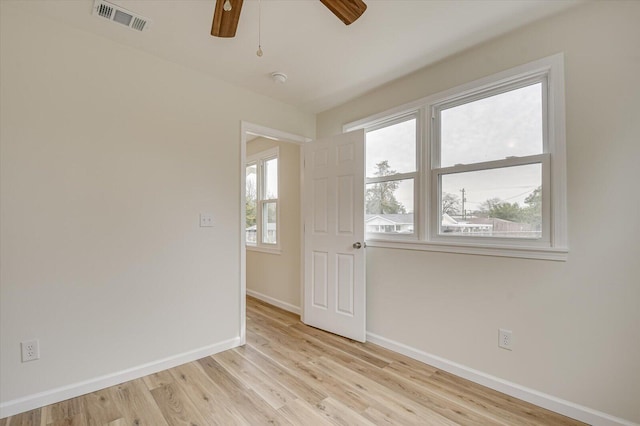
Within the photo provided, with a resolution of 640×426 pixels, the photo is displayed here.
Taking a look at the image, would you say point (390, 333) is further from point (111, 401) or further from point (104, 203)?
point (104, 203)

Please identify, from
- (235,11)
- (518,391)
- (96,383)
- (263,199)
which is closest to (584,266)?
(518,391)

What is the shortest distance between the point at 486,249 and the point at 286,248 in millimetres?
2467

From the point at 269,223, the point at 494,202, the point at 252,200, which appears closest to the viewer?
the point at 494,202

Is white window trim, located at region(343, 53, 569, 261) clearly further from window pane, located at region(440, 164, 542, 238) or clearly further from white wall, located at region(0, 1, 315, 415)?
white wall, located at region(0, 1, 315, 415)

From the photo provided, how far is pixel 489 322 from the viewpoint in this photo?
6.98 feet

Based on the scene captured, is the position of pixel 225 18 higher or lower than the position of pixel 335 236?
higher

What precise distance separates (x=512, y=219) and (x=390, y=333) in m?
1.43

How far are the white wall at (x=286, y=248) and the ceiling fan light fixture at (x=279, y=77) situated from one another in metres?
1.18

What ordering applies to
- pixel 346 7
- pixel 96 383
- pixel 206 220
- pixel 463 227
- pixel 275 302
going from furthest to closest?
1. pixel 275 302
2. pixel 206 220
3. pixel 463 227
4. pixel 96 383
5. pixel 346 7

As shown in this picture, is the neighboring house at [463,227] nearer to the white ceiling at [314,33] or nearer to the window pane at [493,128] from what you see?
the window pane at [493,128]

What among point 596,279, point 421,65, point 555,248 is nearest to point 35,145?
point 421,65

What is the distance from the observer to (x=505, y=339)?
205 cm

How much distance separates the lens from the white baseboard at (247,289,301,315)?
3758 millimetres

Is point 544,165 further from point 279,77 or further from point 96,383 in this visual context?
point 96,383
